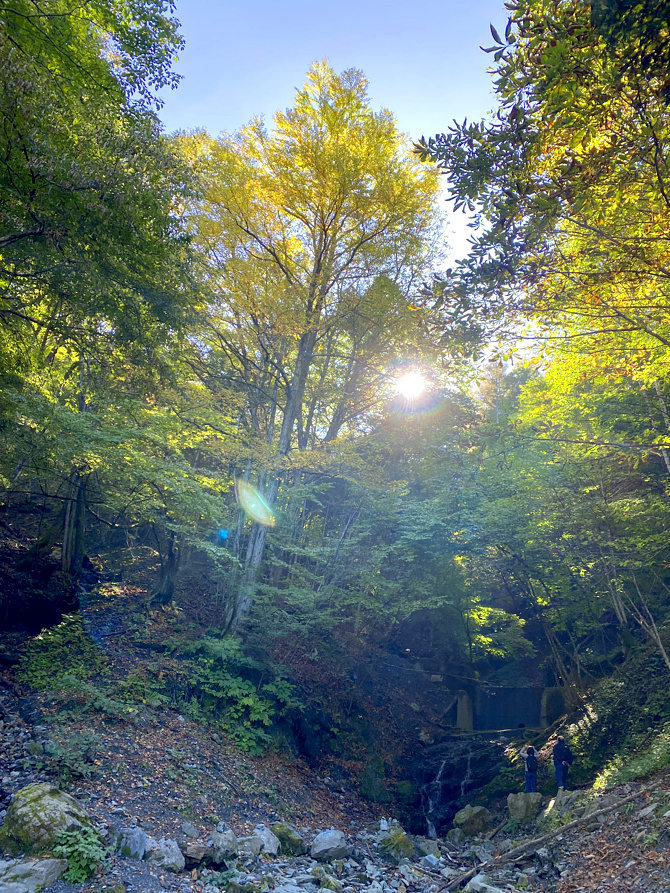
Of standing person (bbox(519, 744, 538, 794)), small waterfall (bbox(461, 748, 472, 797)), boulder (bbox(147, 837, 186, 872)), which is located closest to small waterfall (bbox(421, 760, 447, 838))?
small waterfall (bbox(461, 748, 472, 797))

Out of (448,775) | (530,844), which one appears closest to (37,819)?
(530,844)

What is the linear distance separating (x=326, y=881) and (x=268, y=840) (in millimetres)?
1168

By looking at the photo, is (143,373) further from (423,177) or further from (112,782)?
(423,177)

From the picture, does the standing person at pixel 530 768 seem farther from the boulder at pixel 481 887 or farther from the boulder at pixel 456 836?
the boulder at pixel 481 887

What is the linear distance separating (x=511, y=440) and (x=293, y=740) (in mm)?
11315

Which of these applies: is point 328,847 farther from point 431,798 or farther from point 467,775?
point 467,775

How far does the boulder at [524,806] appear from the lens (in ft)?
32.2

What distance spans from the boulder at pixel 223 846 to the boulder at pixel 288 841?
1154 mm

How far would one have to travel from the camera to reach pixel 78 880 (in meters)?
4.88

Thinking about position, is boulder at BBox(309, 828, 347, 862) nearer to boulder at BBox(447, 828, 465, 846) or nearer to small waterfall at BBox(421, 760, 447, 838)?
boulder at BBox(447, 828, 465, 846)

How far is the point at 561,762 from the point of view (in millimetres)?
10586

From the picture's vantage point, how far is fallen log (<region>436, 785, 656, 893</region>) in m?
7.34

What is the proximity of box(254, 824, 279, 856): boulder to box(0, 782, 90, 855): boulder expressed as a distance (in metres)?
2.79

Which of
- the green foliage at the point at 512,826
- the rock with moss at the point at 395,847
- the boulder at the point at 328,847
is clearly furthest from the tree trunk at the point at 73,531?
the green foliage at the point at 512,826
